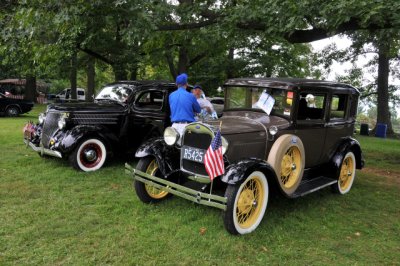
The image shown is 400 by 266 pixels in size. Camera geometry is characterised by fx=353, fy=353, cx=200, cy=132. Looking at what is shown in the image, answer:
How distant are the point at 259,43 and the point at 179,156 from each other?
13.9 meters

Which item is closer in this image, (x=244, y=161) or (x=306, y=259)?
(x=306, y=259)

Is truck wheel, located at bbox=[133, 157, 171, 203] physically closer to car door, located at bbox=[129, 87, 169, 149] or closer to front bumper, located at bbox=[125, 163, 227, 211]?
front bumper, located at bbox=[125, 163, 227, 211]

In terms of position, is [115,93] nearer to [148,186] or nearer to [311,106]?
[148,186]

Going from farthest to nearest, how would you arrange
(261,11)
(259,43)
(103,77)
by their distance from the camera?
1. (103,77)
2. (259,43)
3. (261,11)

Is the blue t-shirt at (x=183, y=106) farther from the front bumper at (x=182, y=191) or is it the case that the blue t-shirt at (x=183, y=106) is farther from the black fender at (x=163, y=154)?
the front bumper at (x=182, y=191)

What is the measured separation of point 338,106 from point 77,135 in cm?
471

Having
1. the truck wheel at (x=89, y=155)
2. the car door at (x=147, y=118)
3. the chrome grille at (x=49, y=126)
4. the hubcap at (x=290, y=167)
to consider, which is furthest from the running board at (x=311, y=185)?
the chrome grille at (x=49, y=126)

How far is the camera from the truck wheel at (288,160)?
Answer: 4.64m

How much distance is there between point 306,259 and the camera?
3.73 m

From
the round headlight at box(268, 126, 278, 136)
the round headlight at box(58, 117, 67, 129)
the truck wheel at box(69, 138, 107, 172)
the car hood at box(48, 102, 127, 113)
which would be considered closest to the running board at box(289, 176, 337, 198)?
the round headlight at box(268, 126, 278, 136)

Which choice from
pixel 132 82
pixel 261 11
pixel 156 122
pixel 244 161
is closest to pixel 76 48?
pixel 132 82

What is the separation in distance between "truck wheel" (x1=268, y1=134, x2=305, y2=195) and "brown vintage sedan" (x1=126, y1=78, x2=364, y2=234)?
0.04ft

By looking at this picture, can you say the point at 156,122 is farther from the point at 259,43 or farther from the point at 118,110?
the point at 259,43

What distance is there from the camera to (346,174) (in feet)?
20.5
